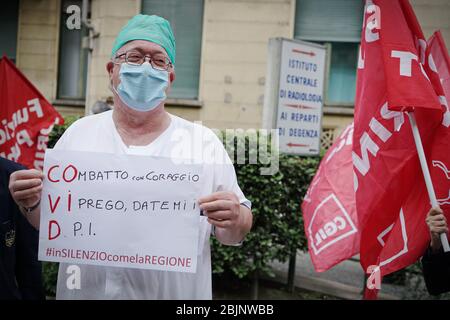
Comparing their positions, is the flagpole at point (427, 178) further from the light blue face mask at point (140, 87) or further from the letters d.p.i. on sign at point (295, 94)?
the letters d.p.i. on sign at point (295, 94)

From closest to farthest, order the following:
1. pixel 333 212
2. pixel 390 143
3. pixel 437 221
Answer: pixel 437 221 < pixel 390 143 < pixel 333 212

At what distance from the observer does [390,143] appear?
2.38m

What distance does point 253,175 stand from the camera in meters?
4.39

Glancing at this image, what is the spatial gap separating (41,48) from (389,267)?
3.46m

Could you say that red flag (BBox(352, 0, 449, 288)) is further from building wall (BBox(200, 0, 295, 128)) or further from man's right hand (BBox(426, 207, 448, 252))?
building wall (BBox(200, 0, 295, 128))

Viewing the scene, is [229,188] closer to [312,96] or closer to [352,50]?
[312,96]

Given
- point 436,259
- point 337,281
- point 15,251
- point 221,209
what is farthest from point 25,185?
point 337,281

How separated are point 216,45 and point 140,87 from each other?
107 inches

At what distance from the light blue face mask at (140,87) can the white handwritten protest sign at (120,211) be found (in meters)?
0.24

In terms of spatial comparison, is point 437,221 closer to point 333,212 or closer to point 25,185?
point 333,212

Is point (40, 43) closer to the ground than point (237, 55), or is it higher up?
closer to the ground

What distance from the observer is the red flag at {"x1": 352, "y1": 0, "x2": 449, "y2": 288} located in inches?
88.0

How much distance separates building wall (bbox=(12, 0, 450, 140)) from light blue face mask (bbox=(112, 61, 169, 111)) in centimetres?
136
